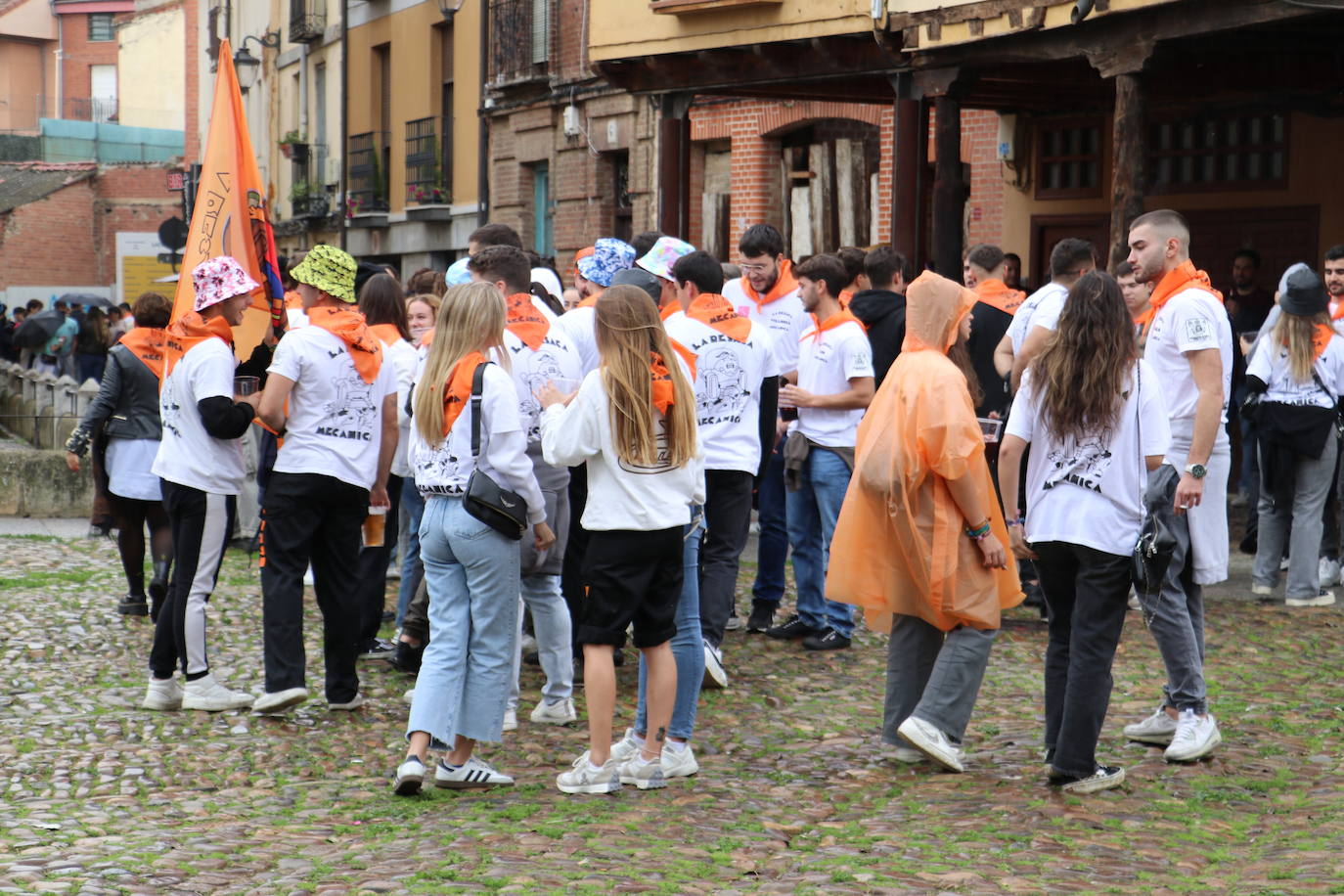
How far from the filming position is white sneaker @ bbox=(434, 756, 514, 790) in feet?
20.3

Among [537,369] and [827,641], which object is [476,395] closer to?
[537,369]

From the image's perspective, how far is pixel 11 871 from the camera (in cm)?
520

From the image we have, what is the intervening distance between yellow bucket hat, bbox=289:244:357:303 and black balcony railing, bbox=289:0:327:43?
27.4 m

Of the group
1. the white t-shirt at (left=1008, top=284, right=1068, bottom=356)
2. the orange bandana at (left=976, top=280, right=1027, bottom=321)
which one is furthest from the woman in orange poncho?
the orange bandana at (left=976, top=280, right=1027, bottom=321)

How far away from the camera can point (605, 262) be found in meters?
7.98

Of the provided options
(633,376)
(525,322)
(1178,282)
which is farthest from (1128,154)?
(633,376)

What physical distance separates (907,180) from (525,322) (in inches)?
333

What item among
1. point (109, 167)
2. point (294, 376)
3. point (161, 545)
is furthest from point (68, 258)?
point (294, 376)

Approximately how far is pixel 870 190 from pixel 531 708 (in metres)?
12.6

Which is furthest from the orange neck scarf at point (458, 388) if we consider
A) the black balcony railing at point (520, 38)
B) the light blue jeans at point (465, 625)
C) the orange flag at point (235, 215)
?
the black balcony railing at point (520, 38)

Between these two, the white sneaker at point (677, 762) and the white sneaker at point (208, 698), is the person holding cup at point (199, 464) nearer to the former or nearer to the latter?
the white sneaker at point (208, 698)

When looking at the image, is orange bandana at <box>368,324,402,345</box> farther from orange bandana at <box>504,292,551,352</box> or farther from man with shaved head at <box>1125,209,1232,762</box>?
man with shaved head at <box>1125,209,1232,762</box>

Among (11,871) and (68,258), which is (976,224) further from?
(68,258)

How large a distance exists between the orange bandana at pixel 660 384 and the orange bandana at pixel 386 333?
2608mm
